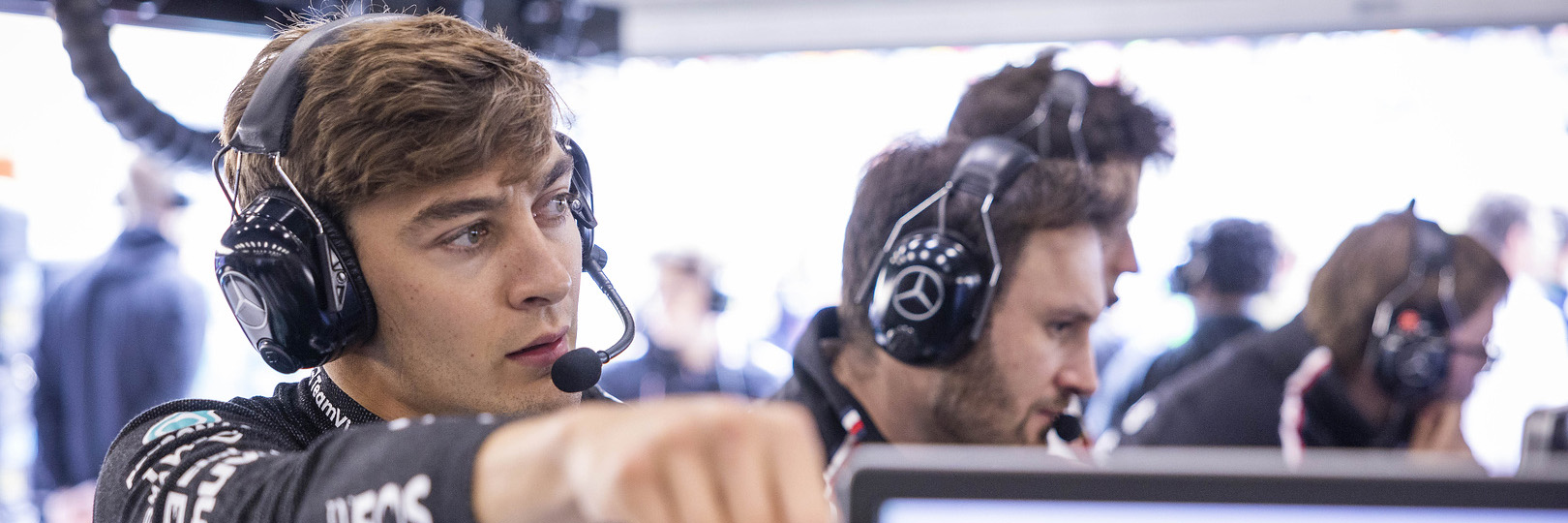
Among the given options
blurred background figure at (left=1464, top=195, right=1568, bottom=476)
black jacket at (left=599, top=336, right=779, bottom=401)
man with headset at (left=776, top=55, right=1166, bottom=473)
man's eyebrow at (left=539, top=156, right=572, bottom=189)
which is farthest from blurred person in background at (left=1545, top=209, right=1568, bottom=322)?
man's eyebrow at (left=539, top=156, right=572, bottom=189)

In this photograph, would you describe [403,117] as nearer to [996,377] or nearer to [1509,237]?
[996,377]

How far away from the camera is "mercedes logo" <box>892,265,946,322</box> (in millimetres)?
1363

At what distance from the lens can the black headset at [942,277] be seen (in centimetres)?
137

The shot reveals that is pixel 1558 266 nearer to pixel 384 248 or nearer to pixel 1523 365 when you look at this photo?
pixel 1523 365

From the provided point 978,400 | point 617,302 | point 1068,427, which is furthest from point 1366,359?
point 617,302

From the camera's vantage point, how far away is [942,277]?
4.50ft

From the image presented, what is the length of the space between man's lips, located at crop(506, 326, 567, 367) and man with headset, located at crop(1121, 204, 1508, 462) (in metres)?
1.36

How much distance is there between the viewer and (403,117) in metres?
0.97

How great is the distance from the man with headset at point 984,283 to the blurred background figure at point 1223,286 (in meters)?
1.58

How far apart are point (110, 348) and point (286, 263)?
212 cm

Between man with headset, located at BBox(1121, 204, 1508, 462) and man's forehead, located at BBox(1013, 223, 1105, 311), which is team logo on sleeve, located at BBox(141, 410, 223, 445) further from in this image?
man with headset, located at BBox(1121, 204, 1508, 462)

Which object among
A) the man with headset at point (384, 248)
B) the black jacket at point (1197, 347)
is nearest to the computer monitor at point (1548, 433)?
the man with headset at point (384, 248)

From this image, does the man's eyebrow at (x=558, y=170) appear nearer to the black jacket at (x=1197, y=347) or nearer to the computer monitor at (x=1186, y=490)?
the computer monitor at (x=1186, y=490)

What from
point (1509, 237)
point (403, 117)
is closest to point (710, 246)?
point (1509, 237)
